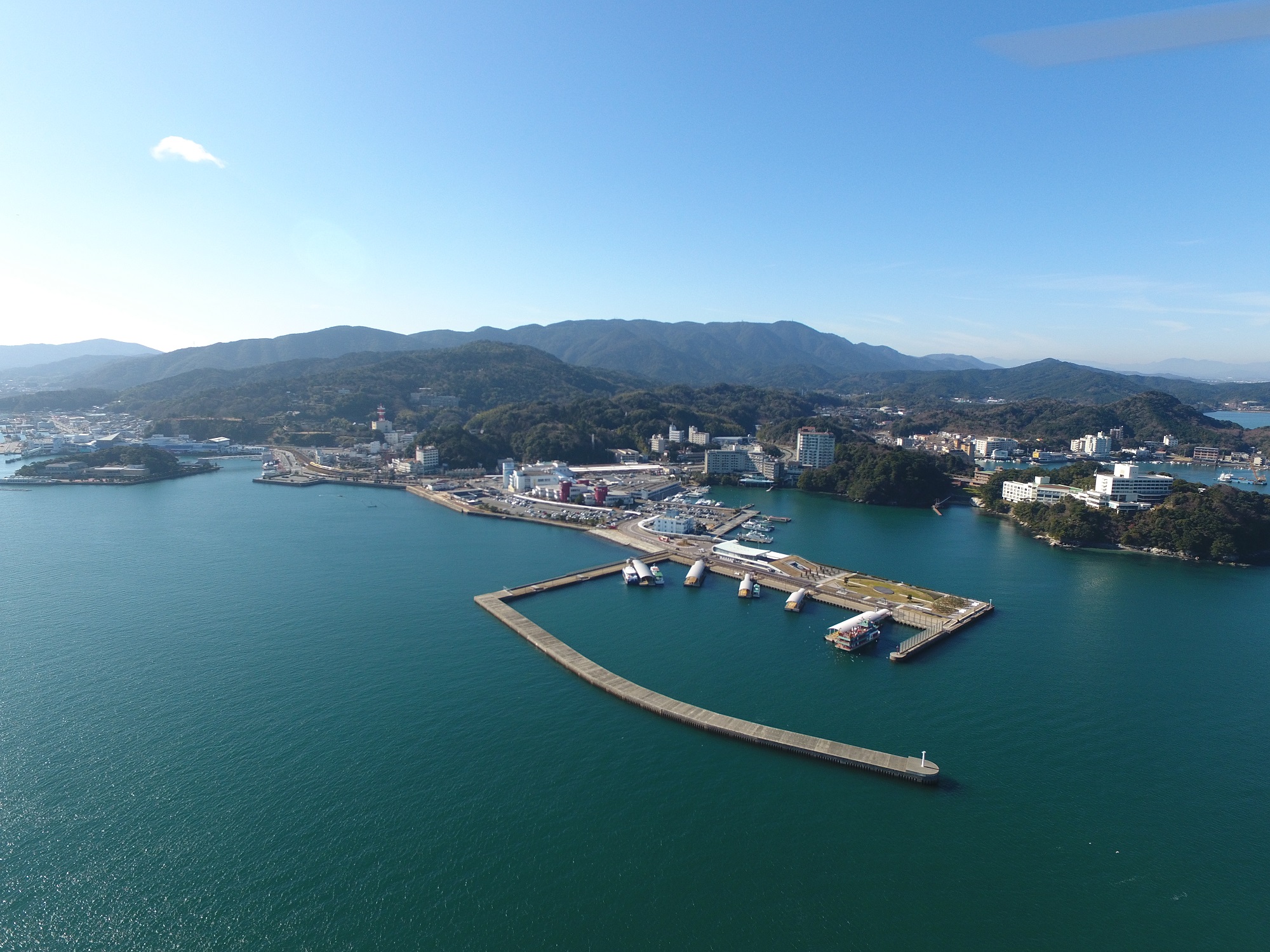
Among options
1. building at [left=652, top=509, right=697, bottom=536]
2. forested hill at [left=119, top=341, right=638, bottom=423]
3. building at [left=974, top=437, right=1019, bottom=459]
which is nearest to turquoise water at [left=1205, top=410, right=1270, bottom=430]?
building at [left=974, top=437, right=1019, bottom=459]

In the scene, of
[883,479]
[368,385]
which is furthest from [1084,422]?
[368,385]

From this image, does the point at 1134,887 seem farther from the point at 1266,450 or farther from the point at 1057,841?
the point at 1266,450

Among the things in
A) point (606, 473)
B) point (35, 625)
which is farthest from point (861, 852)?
point (606, 473)

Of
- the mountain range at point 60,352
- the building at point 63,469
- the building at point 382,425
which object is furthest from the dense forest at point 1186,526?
the mountain range at point 60,352

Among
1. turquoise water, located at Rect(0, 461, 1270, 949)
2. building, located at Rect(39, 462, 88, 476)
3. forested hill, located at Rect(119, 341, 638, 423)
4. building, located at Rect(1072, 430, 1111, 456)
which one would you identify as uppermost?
forested hill, located at Rect(119, 341, 638, 423)

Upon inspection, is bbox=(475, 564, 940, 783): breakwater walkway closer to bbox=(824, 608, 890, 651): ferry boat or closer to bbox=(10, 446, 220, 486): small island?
bbox=(824, 608, 890, 651): ferry boat

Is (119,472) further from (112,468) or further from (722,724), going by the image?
(722,724)
